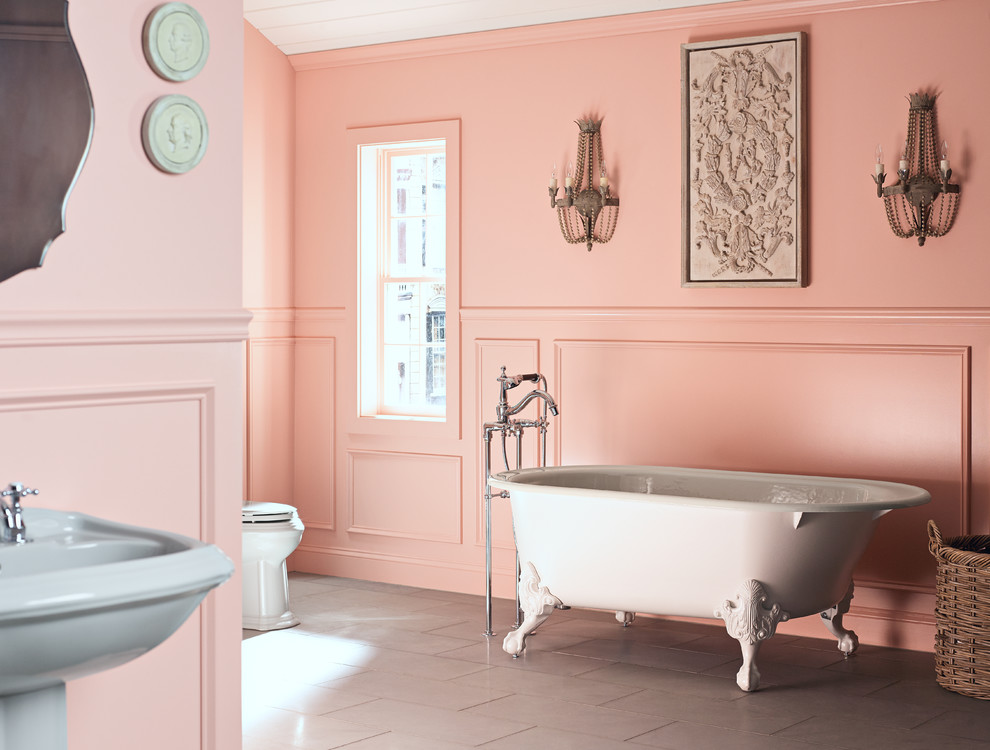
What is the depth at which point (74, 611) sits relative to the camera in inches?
63.8

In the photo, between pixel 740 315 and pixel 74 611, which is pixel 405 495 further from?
pixel 74 611

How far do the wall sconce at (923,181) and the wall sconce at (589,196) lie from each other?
1.11 metres

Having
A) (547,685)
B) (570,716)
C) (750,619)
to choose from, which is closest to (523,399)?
(547,685)

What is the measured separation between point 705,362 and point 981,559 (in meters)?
1.36

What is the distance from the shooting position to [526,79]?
4969mm

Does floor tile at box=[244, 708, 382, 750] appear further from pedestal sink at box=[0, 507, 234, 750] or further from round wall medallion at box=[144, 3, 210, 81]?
round wall medallion at box=[144, 3, 210, 81]

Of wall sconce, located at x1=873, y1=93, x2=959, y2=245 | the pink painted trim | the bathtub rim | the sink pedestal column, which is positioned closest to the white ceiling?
the pink painted trim

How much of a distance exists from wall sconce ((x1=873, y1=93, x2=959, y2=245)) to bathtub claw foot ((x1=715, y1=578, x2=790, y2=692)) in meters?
1.47

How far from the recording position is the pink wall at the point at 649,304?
4.18 meters

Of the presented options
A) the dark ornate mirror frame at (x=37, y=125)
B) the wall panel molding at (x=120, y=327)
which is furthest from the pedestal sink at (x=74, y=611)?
the dark ornate mirror frame at (x=37, y=125)

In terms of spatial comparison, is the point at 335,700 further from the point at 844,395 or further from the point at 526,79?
the point at 526,79

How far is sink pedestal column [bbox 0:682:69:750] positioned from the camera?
5.94 feet

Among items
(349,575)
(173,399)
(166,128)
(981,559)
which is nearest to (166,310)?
(173,399)

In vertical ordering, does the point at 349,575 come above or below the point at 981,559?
below
